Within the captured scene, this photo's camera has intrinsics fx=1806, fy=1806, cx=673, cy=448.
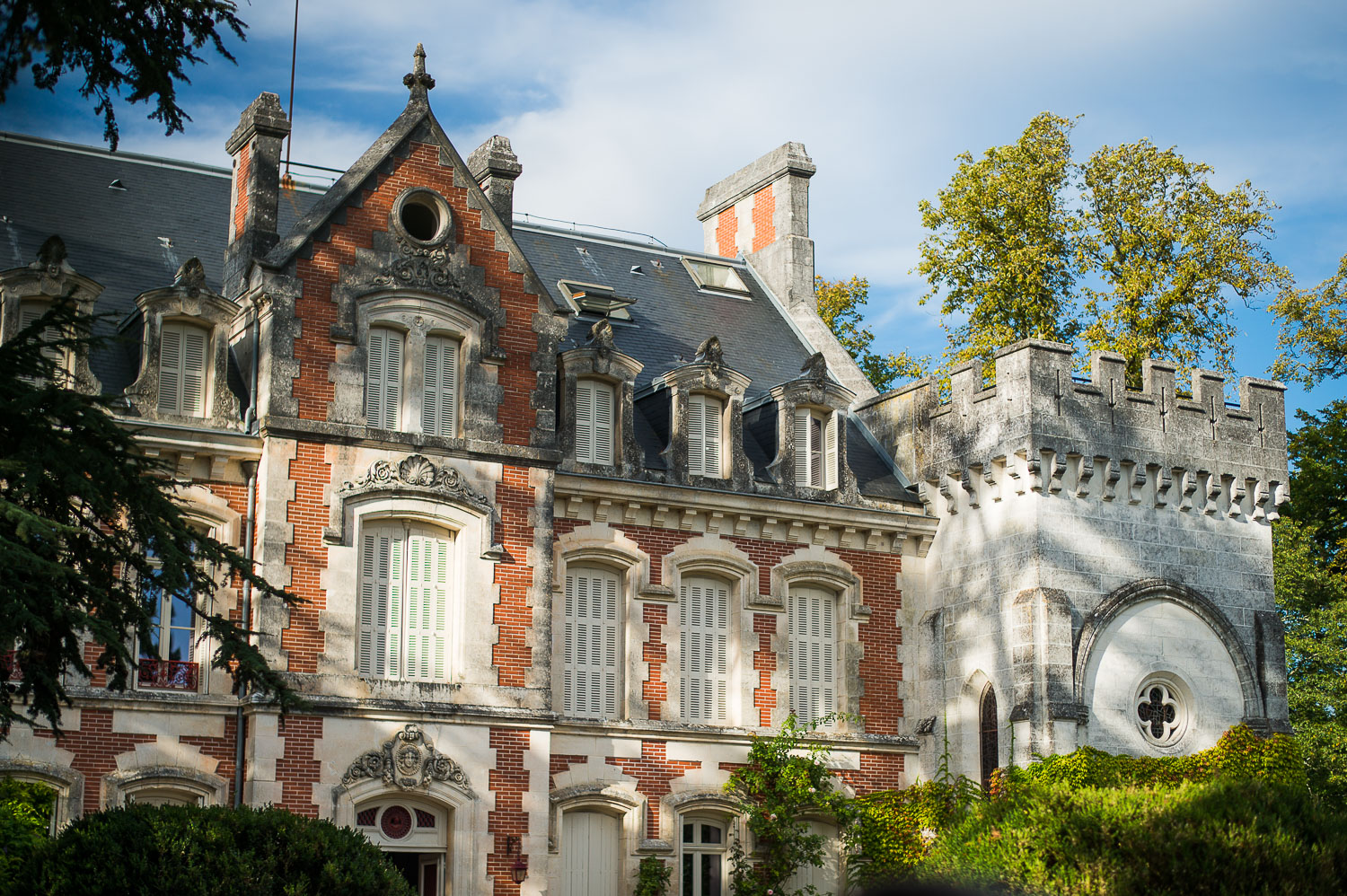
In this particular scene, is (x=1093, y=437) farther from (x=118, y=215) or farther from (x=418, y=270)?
(x=118, y=215)

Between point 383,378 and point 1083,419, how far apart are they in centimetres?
936

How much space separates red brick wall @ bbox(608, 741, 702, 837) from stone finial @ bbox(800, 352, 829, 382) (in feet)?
A: 18.3

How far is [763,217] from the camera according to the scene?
30.7m

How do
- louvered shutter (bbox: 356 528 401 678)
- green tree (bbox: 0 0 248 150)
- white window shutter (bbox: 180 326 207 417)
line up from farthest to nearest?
white window shutter (bbox: 180 326 207 417), louvered shutter (bbox: 356 528 401 678), green tree (bbox: 0 0 248 150)

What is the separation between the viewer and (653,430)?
80.5ft

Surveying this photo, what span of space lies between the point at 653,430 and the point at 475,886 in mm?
6812

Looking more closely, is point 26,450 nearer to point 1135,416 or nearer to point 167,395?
point 167,395

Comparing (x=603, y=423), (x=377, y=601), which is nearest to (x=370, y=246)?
(x=603, y=423)

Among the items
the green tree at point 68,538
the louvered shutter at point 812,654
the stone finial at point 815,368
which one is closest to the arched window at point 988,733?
the louvered shutter at point 812,654

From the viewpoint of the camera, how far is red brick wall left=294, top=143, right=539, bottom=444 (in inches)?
828

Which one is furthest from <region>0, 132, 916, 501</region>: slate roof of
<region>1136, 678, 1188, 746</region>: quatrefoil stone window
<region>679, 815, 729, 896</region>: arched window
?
<region>679, 815, 729, 896</region>: arched window

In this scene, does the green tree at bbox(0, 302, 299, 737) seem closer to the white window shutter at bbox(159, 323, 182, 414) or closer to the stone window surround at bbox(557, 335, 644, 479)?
the white window shutter at bbox(159, 323, 182, 414)

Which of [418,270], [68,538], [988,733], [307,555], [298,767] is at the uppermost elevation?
[418,270]

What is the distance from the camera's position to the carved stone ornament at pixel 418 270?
21.6m
